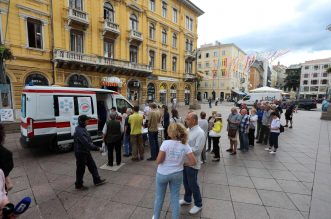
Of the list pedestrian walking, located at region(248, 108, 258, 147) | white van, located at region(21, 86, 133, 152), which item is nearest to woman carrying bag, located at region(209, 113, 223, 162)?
pedestrian walking, located at region(248, 108, 258, 147)

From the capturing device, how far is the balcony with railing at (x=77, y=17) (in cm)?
1623

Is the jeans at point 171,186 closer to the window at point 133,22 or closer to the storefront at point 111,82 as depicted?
the storefront at point 111,82

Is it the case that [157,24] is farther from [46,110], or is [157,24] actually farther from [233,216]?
[233,216]

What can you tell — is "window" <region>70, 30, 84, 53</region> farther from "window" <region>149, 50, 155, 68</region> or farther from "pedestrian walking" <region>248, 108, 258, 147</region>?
"pedestrian walking" <region>248, 108, 258, 147</region>

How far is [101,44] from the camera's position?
19.2 metres

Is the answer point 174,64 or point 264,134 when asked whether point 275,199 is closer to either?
point 264,134

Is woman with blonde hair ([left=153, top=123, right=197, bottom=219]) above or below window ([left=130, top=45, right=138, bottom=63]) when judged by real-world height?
below

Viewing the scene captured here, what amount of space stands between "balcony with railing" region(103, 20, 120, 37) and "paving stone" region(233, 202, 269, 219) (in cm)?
1992

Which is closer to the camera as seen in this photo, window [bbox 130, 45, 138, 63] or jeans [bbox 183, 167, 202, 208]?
jeans [bbox 183, 167, 202, 208]

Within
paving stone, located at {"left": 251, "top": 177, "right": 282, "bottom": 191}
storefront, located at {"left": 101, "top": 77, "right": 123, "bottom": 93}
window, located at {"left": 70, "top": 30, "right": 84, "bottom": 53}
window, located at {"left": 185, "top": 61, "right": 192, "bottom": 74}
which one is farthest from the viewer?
window, located at {"left": 185, "top": 61, "right": 192, "bottom": 74}

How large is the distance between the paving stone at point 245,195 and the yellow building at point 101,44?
16.8 m

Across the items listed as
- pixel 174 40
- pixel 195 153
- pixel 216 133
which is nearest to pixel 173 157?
pixel 195 153

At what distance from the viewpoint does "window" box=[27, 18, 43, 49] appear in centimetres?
1481

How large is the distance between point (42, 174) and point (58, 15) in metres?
16.3
